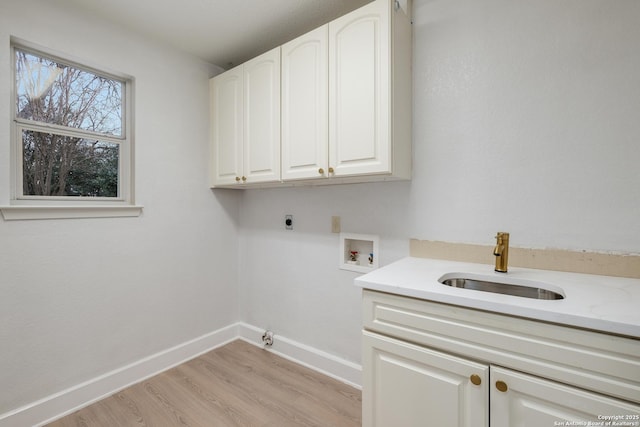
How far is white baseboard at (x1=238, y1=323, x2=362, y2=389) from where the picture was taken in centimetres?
199

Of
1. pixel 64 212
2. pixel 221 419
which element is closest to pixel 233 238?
pixel 64 212

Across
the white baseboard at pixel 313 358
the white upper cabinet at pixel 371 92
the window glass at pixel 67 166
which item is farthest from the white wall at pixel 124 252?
the white upper cabinet at pixel 371 92

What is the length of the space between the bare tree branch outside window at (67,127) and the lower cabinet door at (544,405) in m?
2.43

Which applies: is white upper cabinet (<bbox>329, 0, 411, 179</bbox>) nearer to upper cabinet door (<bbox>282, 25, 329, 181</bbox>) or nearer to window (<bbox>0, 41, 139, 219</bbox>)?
upper cabinet door (<bbox>282, 25, 329, 181</bbox>)

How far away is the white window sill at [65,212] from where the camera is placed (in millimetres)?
1569

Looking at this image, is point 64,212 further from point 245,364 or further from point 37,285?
point 245,364

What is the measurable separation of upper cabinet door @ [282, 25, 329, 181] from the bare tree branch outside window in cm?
121

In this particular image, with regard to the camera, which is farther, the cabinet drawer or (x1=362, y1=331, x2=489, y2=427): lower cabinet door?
(x1=362, y1=331, x2=489, y2=427): lower cabinet door

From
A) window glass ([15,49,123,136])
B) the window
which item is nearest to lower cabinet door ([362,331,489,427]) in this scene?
the window

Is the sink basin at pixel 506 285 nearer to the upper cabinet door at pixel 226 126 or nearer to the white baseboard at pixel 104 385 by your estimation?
the upper cabinet door at pixel 226 126

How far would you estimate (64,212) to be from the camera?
174 cm

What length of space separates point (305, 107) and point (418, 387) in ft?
5.19

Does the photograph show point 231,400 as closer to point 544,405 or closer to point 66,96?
point 544,405

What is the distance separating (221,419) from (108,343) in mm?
933
